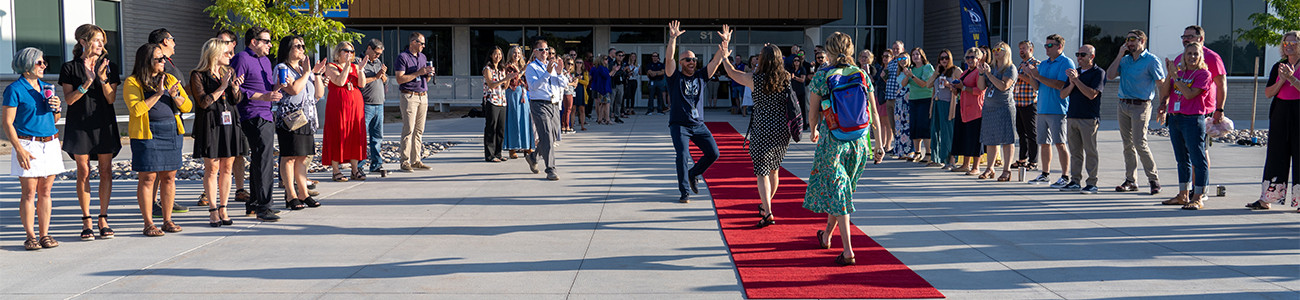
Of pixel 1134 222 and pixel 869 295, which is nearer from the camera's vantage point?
pixel 869 295

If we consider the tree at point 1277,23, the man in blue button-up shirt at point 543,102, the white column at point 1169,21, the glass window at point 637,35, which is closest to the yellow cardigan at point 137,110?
the man in blue button-up shirt at point 543,102

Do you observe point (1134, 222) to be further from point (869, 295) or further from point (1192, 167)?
point (869, 295)

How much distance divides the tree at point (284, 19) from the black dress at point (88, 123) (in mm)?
6076

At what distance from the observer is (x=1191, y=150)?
8062 mm

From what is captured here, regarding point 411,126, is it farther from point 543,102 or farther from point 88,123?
point 88,123

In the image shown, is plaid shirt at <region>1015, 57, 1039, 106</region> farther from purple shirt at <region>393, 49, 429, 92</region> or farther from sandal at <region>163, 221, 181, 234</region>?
sandal at <region>163, 221, 181, 234</region>

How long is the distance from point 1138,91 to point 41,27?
63.3 feet

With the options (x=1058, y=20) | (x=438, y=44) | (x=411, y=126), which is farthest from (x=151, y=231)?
(x=438, y=44)

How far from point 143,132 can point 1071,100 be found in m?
8.04

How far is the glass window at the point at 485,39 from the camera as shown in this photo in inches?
1115

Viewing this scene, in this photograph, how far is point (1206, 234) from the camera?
6664mm

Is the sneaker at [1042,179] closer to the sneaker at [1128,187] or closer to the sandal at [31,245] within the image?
the sneaker at [1128,187]

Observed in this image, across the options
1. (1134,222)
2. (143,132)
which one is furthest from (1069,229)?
(143,132)

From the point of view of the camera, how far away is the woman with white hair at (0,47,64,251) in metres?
5.93
